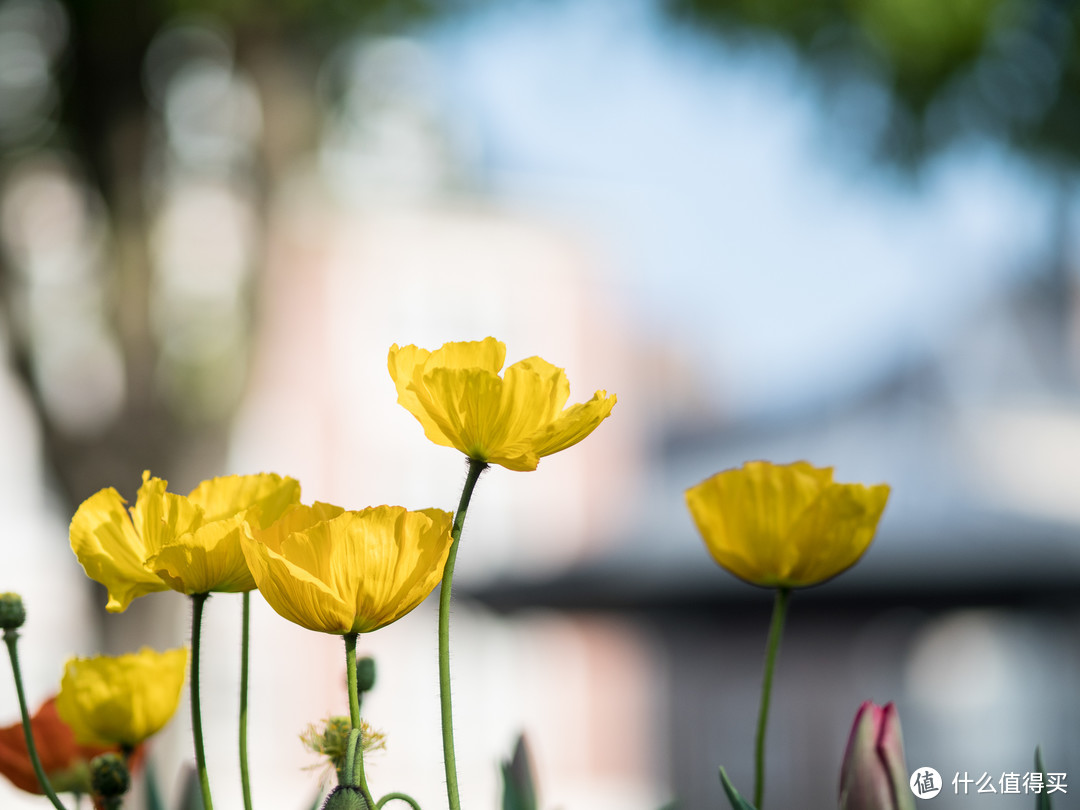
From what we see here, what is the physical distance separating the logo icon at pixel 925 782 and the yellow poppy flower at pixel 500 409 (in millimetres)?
256

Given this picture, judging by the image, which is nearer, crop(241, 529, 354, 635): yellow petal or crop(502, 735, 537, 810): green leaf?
crop(241, 529, 354, 635): yellow petal

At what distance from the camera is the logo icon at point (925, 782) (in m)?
0.47

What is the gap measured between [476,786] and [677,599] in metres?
3.47

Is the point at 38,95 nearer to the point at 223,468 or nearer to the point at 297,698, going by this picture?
the point at 223,468

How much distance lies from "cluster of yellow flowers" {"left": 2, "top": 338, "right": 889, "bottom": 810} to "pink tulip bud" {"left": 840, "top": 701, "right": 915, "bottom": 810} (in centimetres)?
8

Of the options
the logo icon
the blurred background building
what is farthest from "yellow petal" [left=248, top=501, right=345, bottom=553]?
the blurred background building

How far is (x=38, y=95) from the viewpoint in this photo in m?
3.68

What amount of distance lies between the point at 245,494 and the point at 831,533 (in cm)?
23

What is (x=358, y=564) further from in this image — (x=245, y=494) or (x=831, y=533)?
(x=831, y=533)

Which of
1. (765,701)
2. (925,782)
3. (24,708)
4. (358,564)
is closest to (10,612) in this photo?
(24,708)

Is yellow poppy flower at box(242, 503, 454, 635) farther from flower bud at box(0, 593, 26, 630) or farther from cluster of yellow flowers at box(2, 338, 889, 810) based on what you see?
flower bud at box(0, 593, 26, 630)

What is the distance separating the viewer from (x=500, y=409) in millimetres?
356

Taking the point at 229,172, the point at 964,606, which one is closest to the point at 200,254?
the point at 229,172

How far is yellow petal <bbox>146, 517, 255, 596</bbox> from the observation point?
0.33 meters
